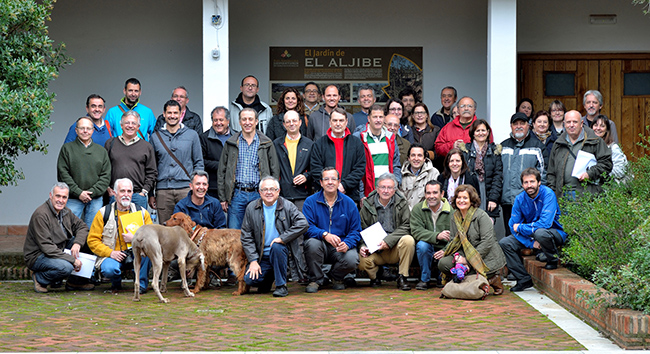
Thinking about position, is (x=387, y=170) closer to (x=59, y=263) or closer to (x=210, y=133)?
(x=210, y=133)

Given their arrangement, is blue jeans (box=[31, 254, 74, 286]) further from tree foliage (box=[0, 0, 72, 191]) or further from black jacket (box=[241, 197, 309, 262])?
black jacket (box=[241, 197, 309, 262])

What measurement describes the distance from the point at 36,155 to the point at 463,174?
6.88 m

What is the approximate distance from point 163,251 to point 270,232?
120cm

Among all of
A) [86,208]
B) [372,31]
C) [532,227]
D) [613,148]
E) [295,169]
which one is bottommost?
[532,227]

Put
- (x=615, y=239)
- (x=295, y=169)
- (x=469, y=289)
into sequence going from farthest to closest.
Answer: (x=295, y=169) → (x=469, y=289) → (x=615, y=239)

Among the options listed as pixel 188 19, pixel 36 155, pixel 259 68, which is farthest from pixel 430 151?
pixel 36 155

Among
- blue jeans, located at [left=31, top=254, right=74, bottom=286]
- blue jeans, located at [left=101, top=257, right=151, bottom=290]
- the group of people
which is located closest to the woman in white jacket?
the group of people

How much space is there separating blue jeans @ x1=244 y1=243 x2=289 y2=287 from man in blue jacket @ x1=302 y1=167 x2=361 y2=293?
0.33 meters

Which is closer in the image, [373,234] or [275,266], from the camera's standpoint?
[275,266]

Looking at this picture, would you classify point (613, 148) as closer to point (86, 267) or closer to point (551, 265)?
point (551, 265)

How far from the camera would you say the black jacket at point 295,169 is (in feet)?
31.2

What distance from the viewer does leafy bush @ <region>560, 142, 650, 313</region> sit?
6.36 metres

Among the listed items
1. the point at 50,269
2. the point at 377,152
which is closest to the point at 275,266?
the point at 377,152

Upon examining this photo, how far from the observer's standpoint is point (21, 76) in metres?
8.92
